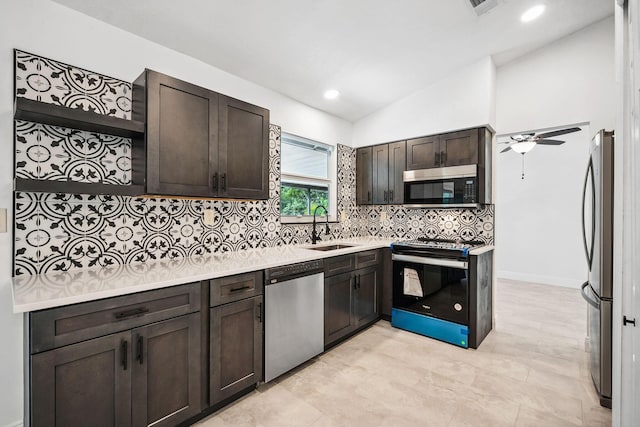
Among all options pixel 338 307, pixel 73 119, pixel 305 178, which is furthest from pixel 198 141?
pixel 338 307

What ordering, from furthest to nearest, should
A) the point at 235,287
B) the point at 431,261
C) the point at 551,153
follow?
1. the point at 551,153
2. the point at 431,261
3. the point at 235,287

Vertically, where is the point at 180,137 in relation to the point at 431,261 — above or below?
above

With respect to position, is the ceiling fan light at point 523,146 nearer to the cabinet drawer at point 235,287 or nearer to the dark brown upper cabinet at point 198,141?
the dark brown upper cabinet at point 198,141

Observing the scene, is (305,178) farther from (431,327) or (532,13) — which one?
(532,13)

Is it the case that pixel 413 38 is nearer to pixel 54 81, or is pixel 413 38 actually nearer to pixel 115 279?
pixel 54 81

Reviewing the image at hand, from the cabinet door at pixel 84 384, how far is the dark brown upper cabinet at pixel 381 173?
3144 millimetres

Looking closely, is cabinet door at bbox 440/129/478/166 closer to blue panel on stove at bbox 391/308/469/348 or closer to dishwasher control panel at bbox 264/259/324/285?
blue panel on stove at bbox 391/308/469/348

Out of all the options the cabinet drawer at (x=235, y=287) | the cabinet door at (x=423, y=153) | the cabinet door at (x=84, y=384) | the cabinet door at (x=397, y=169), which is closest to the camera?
the cabinet door at (x=84, y=384)

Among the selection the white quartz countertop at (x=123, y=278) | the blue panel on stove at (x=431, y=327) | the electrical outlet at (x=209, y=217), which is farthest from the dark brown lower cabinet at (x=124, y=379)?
the blue panel on stove at (x=431, y=327)

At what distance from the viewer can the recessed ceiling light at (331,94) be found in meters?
3.37

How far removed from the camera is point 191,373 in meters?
1.80

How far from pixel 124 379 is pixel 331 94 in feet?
10.2

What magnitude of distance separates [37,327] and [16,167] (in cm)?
102

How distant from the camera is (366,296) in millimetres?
3318
